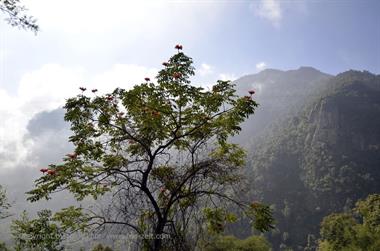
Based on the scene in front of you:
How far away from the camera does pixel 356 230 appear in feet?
114

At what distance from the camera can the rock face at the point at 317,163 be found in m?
124

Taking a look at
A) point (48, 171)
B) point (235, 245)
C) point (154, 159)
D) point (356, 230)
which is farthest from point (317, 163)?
point (48, 171)

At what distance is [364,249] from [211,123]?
32.3 metres

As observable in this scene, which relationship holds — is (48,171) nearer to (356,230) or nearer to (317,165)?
(356,230)

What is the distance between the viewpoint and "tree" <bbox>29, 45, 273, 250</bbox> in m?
6.34

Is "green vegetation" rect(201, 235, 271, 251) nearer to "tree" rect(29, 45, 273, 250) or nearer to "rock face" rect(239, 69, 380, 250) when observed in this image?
"tree" rect(29, 45, 273, 250)

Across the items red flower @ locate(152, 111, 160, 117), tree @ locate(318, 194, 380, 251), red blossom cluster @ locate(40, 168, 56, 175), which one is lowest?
tree @ locate(318, 194, 380, 251)

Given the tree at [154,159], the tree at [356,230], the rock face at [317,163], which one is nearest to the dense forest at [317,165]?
the rock face at [317,163]

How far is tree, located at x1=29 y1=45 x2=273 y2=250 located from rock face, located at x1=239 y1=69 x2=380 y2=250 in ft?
346

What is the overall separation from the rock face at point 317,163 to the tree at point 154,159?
346 feet

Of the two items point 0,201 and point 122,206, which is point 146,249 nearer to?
point 122,206

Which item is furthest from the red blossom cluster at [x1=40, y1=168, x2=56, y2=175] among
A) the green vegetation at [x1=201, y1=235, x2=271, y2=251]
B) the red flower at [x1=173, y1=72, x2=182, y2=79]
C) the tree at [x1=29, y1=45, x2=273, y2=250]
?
the green vegetation at [x1=201, y1=235, x2=271, y2=251]

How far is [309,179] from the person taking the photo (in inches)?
5773

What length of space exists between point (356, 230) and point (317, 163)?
122 metres
